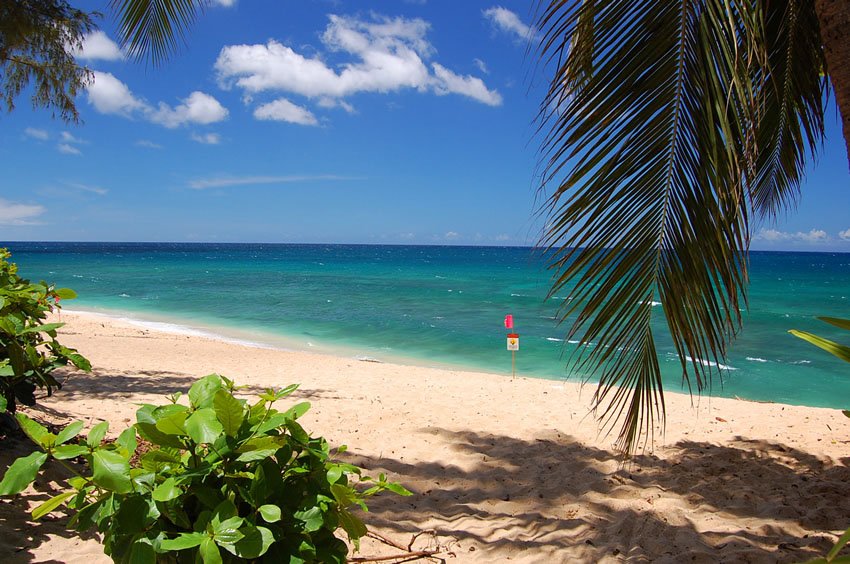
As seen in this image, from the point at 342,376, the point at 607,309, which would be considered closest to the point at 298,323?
the point at 342,376

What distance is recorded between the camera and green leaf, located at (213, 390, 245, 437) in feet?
4.52

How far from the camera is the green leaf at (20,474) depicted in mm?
1251

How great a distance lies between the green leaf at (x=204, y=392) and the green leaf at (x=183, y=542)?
0.36 m

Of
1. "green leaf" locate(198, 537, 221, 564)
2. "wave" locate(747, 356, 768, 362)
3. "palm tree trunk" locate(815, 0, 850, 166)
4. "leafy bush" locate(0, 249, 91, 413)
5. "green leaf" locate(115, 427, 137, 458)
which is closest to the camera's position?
"green leaf" locate(198, 537, 221, 564)

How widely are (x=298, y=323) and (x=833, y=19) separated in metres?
18.0

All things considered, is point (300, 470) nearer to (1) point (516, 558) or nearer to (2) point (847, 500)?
(1) point (516, 558)

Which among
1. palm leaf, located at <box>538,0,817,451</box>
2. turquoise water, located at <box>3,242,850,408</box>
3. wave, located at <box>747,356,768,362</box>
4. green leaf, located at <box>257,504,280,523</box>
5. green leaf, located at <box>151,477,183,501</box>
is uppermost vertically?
palm leaf, located at <box>538,0,817,451</box>

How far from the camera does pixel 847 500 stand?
3410 millimetres

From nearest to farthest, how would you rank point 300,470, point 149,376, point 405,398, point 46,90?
1. point 300,470
2. point 405,398
3. point 46,90
4. point 149,376

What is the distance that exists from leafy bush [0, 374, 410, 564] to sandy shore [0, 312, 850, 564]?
44.1 inches

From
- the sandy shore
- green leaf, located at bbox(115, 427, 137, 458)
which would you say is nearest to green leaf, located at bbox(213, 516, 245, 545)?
green leaf, located at bbox(115, 427, 137, 458)

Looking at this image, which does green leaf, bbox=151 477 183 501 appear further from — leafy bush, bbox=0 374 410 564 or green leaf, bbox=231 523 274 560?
green leaf, bbox=231 523 274 560

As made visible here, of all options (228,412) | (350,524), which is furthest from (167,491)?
(350,524)

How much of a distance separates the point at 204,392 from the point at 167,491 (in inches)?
13.5
